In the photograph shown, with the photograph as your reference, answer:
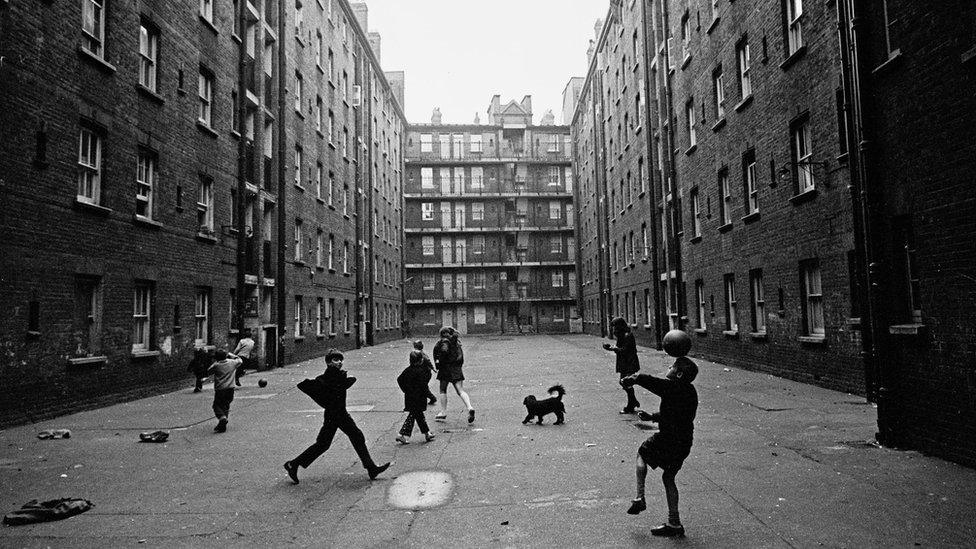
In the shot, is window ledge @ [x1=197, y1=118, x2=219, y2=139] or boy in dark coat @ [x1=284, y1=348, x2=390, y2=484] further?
window ledge @ [x1=197, y1=118, x2=219, y2=139]

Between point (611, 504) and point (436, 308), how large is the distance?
171 ft

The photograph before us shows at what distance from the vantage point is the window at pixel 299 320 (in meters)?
26.4

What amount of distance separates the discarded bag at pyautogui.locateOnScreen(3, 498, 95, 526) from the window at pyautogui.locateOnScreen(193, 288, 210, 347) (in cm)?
1265

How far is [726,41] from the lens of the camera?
19.8 m

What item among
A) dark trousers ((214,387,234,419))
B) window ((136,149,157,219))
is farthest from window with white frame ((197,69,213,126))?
dark trousers ((214,387,234,419))

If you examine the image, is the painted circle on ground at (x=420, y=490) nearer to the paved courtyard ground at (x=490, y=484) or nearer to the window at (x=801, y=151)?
the paved courtyard ground at (x=490, y=484)

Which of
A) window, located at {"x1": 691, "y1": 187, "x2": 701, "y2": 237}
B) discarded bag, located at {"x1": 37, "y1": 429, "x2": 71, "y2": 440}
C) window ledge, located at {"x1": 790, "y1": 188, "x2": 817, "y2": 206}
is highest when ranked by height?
window, located at {"x1": 691, "y1": 187, "x2": 701, "y2": 237}

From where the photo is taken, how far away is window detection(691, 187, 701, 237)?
2361 cm

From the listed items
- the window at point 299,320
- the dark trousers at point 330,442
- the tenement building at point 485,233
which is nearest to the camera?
the dark trousers at point 330,442

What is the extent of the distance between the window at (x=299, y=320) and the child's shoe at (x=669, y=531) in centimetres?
2287

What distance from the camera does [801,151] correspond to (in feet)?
50.6

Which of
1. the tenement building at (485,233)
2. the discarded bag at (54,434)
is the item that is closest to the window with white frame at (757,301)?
the discarded bag at (54,434)

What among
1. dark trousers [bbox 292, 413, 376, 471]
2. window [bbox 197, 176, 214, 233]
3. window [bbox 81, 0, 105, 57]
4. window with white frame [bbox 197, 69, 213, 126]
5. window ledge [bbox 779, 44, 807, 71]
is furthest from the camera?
window with white frame [bbox 197, 69, 213, 126]

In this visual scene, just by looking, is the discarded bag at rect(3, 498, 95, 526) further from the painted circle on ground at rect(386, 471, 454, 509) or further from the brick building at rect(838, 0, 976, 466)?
the brick building at rect(838, 0, 976, 466)
